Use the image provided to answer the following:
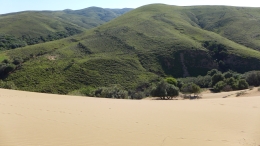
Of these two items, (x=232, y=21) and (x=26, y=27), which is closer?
(x=232, y=21)

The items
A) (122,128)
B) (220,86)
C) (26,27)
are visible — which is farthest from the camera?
(26,27)

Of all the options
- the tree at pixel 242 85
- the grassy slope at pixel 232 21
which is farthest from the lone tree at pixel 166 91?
the grassy slope at pixel 232 21

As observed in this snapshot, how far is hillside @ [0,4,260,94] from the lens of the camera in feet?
149

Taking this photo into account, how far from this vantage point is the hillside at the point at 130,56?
45.3 m

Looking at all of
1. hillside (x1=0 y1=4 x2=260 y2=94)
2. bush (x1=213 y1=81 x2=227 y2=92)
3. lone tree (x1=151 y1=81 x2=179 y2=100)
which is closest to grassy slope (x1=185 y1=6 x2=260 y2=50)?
hillside (x1=0 y1=4 x2=260 y2=94)

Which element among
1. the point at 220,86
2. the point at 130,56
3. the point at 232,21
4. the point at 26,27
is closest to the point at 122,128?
the point at 220,86

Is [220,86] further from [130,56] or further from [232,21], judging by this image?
[232,21]

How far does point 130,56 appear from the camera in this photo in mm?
57844

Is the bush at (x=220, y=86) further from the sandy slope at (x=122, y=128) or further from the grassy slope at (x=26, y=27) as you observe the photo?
the grassy slope at (x=26, y=27)

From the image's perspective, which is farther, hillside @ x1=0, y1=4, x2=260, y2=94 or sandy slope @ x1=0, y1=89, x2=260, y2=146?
hillside @ x1=0, y1=4, x2=260, y2=94

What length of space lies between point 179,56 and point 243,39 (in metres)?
24.8

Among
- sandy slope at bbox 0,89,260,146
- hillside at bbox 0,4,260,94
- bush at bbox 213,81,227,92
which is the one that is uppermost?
hillside at bbox 0,4,260,94

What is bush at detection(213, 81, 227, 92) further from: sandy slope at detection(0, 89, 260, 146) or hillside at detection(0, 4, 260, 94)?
sandy slope at detection(0, 89, 260, 146)

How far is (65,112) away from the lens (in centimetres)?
982
